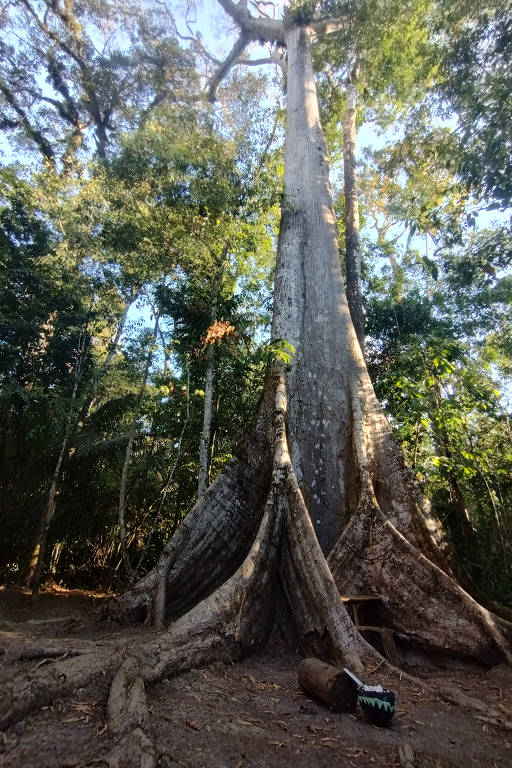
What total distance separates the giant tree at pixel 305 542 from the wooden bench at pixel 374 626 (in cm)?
10

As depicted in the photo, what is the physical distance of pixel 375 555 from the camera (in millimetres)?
3410

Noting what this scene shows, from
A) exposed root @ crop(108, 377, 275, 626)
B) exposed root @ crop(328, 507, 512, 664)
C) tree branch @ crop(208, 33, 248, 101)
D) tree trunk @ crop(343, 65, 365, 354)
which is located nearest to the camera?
exposed root @ crop(328, 507, 512, 664)

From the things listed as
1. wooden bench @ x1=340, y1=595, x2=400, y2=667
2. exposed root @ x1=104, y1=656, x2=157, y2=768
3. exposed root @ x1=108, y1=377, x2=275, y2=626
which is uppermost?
exposed root @ x1=108, y1=377, x2=275, y2=626

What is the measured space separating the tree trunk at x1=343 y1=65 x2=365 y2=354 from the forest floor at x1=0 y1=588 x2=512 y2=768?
5137mm

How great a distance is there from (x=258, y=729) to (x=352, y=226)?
307 inches

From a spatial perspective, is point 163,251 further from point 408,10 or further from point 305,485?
point 408,10

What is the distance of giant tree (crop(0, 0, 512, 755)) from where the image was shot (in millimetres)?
2627

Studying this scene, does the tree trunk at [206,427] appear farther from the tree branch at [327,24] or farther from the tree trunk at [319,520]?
the tree branch at [327,24]

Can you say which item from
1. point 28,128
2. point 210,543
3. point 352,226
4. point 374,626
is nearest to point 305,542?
point 374,626

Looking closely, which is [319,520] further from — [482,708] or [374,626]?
[482,708]

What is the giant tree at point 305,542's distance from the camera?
2.63m

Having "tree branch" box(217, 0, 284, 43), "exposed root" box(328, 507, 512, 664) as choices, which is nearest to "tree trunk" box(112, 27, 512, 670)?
"exposed root" box(328, 507, 512, 664)

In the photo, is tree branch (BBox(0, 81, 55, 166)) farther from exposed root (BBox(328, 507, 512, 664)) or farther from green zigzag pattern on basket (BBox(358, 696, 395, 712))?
green zigzag pattern on basket (BBox(358, 696, 395, 712))

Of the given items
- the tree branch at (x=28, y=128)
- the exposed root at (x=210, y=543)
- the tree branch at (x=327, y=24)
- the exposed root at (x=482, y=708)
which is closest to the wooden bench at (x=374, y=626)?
the exposed root at (x=482, y=708)
